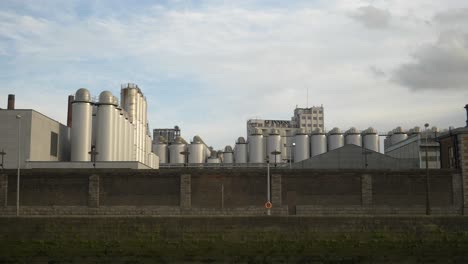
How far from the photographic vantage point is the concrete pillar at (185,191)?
48500 mm

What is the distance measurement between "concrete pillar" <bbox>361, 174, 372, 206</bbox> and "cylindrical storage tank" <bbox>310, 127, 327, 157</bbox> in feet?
151

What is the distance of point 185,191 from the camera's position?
160 ft

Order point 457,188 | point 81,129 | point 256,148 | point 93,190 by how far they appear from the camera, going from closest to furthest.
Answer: point 93,190
point 457,188
point 81,129
point 256,148

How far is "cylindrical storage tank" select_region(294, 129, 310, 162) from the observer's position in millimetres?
95875

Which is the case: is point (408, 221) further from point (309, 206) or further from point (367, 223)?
point (309, 206)

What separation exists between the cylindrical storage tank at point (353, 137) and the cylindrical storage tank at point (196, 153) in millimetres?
27408

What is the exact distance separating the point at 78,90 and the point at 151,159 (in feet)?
93.3

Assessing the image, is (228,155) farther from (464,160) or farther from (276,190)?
(464,160)

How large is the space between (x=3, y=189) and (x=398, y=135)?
74.8m

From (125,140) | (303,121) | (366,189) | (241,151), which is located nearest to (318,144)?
(241,151)

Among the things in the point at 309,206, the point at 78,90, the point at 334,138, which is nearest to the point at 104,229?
the point at 309,206

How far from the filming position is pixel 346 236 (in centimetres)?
3142

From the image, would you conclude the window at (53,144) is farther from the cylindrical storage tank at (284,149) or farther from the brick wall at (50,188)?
the cylindrical storage tank at (284,149)

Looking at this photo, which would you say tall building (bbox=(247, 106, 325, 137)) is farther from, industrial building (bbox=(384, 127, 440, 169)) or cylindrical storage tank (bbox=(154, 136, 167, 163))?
industrial building (bbox=(384, 127, 440, 169))
